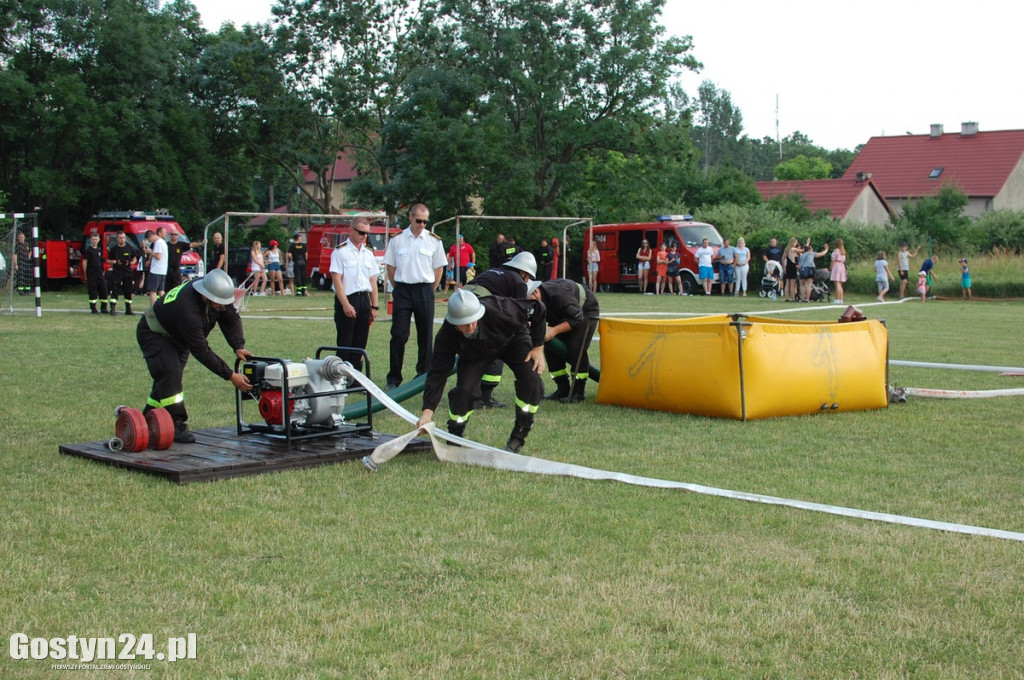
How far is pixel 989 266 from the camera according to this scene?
32.8 m

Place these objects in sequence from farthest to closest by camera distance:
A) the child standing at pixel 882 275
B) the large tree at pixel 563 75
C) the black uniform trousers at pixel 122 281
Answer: the large tree at pixel 563 75, the child standing at pixel 882 275, the black uniform trousers at pixel 122 281

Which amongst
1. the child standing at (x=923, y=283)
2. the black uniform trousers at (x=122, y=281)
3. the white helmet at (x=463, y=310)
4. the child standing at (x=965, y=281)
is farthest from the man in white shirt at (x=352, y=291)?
the child standing at (x=965, y=281)

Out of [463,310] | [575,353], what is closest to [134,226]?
[575,353]

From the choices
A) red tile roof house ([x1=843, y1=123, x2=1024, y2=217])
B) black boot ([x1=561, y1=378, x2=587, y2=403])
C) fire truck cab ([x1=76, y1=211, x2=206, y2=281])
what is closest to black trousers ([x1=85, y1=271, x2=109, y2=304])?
fire truck cab ([x1=76, y1=211, x2=206, y2=281])

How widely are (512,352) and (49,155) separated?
3437 centimetres

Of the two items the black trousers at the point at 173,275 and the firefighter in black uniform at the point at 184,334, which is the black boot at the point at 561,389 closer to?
the firefighter in black uniform at the point at 184,334

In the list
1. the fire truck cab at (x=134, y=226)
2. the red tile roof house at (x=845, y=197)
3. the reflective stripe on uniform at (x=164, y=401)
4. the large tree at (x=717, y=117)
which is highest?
the large tree at (x=717, y=117)

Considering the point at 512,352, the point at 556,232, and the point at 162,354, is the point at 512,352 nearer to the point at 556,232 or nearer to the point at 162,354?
the point at 162,354

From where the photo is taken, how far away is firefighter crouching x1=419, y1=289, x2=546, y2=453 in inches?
295

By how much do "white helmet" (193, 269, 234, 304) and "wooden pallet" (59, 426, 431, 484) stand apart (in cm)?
108

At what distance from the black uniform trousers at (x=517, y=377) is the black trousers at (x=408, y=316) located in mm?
2944

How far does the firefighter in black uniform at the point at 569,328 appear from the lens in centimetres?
959

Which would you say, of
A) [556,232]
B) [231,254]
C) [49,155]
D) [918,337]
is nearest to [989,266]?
[556,232]

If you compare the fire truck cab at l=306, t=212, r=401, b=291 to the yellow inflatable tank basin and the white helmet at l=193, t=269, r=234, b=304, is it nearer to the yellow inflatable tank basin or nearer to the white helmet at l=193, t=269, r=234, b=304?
the yellow inflatable tank basin
